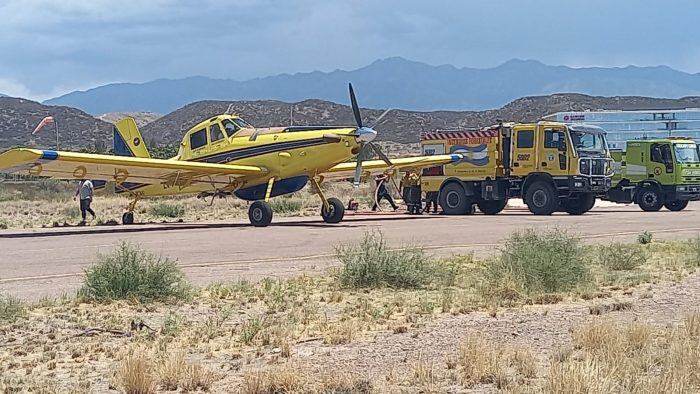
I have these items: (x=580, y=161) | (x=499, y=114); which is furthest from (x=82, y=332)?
(x=499, y=114)

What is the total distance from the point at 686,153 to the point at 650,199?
209 cm

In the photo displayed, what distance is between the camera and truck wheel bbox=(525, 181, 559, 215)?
3083cm

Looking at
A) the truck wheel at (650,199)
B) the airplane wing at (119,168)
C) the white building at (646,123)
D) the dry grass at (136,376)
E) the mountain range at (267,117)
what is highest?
the mountain range at (267,117)

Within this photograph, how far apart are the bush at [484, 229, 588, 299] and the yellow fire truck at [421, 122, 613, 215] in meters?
17.4

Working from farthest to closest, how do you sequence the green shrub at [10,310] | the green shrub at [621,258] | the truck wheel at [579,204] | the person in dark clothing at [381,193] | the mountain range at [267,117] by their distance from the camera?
the mountain range at [267,117] → the person in dark clothing at [381,193] → the truck wheel at [579,204] → the green shrub at [621,258] → the green shrub at [10,310]

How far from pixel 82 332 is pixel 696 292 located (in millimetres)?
7104

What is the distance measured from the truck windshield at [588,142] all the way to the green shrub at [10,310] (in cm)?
2325

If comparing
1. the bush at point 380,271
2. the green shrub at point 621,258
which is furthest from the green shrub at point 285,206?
the bush at point 380,271

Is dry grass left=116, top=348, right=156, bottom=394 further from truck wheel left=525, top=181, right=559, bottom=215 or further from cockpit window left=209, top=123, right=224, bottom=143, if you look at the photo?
truck wheel left=525, top=181, right=559, bottom=215

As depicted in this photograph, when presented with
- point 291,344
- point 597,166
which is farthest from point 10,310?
point 597,166

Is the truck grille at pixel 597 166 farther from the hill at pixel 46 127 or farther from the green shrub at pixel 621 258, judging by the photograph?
the hill at pixel 46 127

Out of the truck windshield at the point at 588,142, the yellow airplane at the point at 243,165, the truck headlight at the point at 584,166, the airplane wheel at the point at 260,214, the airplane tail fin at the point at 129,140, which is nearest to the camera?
the yellow airplane at the point at 243,165

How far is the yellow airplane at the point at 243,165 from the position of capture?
2542 centimetres

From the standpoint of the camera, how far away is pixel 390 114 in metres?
121
